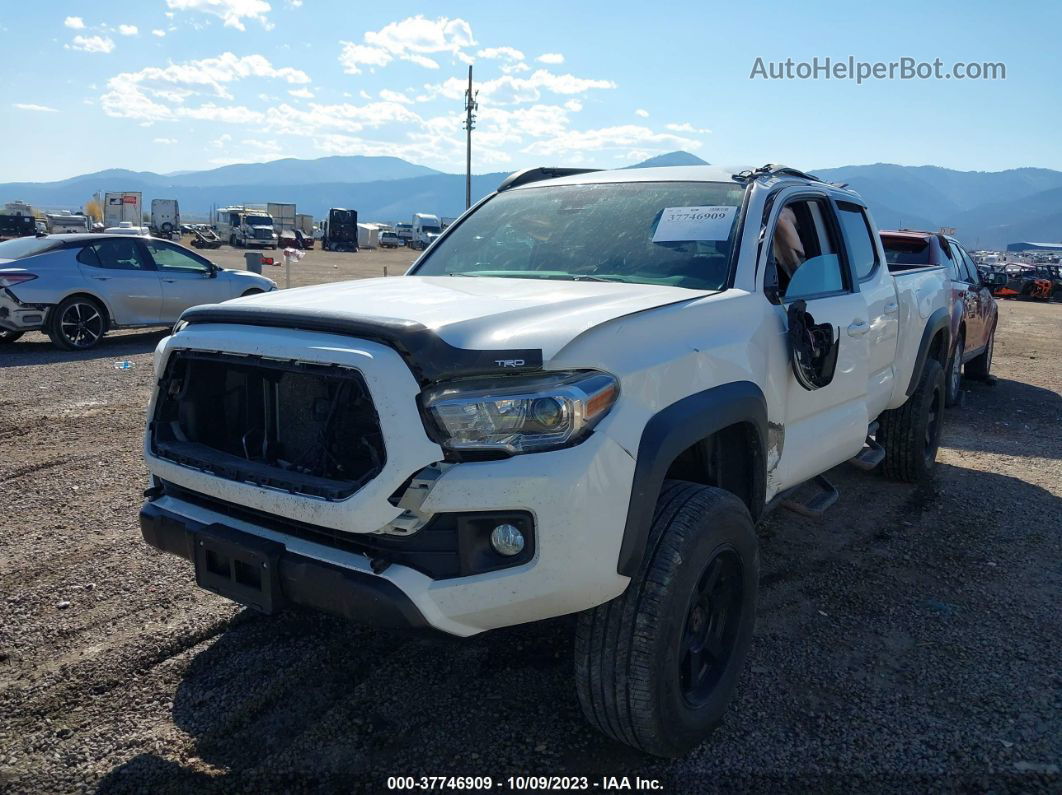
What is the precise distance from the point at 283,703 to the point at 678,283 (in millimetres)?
2163

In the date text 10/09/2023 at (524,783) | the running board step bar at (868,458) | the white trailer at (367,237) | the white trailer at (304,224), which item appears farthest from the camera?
the white trailer at (304,224)

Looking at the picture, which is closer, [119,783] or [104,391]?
[119,783]

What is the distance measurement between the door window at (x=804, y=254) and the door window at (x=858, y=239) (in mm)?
145

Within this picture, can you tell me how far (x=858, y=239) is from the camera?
15.3ft

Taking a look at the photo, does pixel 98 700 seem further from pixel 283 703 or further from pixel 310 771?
pixel 310 771

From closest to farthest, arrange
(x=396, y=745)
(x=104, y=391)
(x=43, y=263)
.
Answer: (x=396, y=745) < (x=104, y=391) < (x=43, y=263)

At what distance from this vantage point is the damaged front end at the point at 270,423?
2438 millimetres

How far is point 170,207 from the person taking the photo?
188ft

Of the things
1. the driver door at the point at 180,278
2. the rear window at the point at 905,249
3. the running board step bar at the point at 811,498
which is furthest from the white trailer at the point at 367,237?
the running board step bar at the point at 811,498

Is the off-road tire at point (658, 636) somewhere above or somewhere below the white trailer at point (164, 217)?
below

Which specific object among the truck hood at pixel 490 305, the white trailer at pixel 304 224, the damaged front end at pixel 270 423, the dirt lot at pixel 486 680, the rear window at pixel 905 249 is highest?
the white trailer at pixel 304 224

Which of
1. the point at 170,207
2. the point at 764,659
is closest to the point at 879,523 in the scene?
the point at 764,659

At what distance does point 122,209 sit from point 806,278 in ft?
188

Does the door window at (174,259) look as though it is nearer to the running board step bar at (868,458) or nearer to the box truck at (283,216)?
the running board step bar at (868,458)
